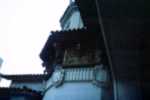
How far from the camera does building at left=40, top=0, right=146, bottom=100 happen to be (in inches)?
203

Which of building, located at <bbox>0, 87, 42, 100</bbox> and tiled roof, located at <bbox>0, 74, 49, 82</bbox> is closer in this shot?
building, located at <bbox>0, 87, 42, 100</bbox>

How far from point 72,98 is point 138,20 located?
3.77m

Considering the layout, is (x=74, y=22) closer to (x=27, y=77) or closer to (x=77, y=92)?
(x=27, y=77)

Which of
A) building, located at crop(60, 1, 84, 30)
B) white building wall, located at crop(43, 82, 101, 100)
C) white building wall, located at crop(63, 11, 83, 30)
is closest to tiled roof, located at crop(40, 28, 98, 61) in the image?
white building wall, located at crop(43, 82, 101, 100)

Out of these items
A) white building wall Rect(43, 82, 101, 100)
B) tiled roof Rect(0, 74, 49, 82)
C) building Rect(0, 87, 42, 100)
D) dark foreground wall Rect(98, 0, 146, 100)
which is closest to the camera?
dark foreground wall Rect(98, 0, 146, 100)

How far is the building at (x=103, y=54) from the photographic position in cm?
516

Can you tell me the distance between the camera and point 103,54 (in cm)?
851

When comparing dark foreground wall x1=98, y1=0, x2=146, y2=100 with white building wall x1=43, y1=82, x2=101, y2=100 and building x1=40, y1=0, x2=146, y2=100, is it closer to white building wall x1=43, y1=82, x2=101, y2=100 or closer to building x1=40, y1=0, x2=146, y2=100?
building x1=40, y1=0, x2=146, y2=100

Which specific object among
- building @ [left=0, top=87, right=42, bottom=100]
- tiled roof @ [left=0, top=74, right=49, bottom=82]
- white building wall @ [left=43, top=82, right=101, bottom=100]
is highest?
tiled roof @ [left=0, top=74, right=49, bottom=82]

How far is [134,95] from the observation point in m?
7.51

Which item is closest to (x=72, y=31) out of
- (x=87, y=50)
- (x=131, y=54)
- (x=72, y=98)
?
(x=87, y=50)

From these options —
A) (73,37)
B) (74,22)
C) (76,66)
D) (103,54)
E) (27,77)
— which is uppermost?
(74,22)

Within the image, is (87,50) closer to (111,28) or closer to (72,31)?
(72,31)

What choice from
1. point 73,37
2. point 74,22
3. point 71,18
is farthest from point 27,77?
point 73,37
